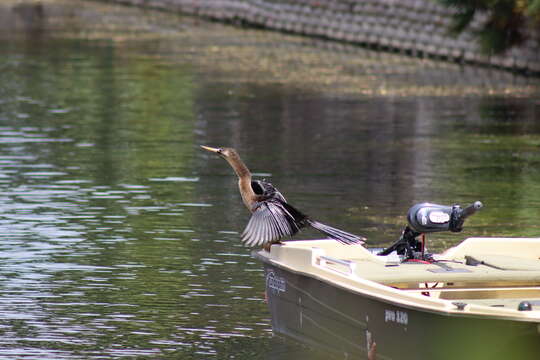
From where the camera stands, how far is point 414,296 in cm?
1053

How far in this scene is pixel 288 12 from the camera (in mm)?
54281

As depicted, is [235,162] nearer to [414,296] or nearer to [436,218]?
[436,218]

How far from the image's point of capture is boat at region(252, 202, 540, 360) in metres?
10.2

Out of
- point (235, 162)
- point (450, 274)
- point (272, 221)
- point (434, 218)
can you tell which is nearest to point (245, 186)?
point (235, 162)

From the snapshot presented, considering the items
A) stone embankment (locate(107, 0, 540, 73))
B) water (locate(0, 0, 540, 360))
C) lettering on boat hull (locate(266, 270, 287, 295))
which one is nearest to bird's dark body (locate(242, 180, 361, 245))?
lettering on boat hull (locate(266, 270, 287, 295))

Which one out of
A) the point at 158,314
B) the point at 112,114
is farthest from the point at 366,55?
the point at 158,314

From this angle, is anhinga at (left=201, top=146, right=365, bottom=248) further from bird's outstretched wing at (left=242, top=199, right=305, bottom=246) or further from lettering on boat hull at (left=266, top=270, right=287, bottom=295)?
lettering on boat hull at (left=266, top=270, right=287, bottom=295)

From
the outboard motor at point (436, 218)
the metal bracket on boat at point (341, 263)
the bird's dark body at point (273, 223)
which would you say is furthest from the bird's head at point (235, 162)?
the outboard motor at point (436, 218)

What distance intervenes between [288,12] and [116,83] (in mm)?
18735

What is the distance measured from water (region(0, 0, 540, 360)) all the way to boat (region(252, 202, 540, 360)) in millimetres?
574

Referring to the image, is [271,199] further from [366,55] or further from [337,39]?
[337,39]

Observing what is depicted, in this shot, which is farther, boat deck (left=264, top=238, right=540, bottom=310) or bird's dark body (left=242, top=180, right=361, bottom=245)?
bird's dark body (left=242, top=180, right=361, bottom=245)

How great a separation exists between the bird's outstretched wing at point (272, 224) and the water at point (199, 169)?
3.30ft

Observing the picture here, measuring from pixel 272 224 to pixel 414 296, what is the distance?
2169mm
